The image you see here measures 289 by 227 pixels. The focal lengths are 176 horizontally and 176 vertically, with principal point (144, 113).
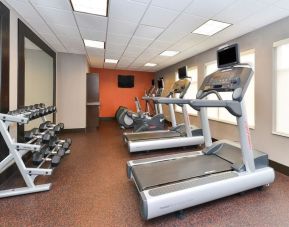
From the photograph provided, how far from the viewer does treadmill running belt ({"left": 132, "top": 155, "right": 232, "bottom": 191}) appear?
1978 millimetres

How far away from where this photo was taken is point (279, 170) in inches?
115

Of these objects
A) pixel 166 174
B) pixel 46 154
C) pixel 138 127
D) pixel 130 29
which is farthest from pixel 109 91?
pixel 166 174

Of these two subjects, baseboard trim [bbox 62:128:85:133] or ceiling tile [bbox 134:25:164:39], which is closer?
ceiling tile [bbox 134:25:164:39]

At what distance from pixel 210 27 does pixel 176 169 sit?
271 cm

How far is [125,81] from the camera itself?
8.91 metres

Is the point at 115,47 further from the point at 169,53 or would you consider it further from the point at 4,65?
the point at 4,65

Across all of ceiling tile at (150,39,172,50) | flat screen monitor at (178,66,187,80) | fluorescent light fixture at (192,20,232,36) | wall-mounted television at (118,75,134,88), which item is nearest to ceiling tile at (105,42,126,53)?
ceiling tile at (150,39,172,50)

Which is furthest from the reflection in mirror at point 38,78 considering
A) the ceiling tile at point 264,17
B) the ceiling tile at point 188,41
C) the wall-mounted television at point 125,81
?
the ceiling tile at point 264,17

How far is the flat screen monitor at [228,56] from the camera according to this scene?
2225 millimetres

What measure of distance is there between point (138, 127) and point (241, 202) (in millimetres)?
3534

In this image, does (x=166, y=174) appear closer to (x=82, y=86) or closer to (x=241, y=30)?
(x=241, y=30)

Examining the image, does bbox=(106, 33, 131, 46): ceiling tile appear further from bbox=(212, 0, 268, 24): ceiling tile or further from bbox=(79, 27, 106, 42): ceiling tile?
bbox=(212, 0, 268, 24): ceiling tile

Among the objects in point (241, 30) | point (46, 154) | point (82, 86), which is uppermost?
point (241, 30)

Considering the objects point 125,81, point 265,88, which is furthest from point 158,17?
point 125,81
